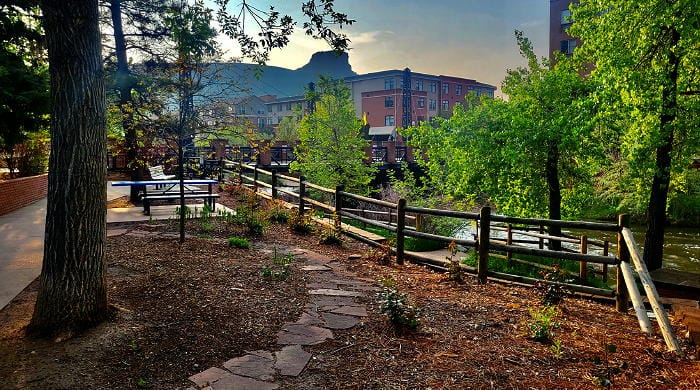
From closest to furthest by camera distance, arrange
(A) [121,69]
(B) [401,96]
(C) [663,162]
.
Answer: (C) [663,162] < (A) [121,69] < (B) [401,96]

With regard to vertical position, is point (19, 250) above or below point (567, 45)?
below

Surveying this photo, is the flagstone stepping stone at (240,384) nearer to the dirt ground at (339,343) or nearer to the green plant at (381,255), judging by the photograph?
the dirt ground at (339,343)

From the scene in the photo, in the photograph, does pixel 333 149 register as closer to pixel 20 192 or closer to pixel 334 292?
pixel 20 192

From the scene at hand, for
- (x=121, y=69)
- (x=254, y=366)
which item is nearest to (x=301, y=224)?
(x=254, y=366)

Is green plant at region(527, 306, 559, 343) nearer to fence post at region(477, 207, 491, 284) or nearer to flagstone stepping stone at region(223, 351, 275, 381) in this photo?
fence post at region(477, 207, 491, 284)

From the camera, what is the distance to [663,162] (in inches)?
492

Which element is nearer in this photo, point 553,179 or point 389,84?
point 553,179

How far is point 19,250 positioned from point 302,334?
20.8 feet

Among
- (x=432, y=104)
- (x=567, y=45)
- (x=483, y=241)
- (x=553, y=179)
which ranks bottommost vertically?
(x=483, y=241)

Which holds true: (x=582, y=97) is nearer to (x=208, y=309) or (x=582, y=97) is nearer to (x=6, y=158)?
(x=208, y=309)

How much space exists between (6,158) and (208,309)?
13581 mm

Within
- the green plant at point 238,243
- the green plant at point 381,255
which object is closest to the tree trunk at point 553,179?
the green plant at point 381,255

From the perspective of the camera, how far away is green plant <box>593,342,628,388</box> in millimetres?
3506

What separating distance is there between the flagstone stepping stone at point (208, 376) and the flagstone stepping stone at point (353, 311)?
1.73m
